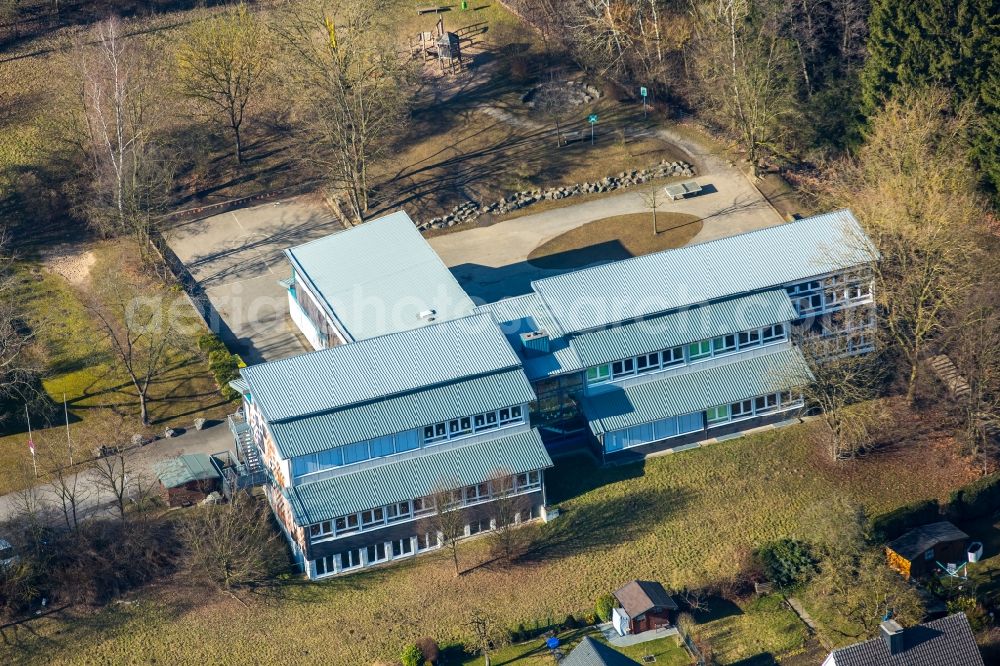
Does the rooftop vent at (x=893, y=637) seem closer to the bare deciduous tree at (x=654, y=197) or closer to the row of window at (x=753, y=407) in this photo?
the row of window at (x=753, y=407)

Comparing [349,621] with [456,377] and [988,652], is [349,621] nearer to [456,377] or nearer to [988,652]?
[456,377]

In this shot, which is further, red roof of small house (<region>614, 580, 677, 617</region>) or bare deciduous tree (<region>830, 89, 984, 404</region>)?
bare deciduous tree (<region>830, 89, 984, 404</region>)

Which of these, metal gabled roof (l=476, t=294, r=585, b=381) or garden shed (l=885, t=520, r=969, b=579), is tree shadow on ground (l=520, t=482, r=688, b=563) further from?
garden shed (l=885, t=520, r=969, b=579)

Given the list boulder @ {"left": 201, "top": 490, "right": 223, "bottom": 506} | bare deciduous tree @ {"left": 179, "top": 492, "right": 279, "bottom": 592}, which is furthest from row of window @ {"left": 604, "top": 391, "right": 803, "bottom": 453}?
boulder @ {"left": 201, "top": 490, "right": 223, "bottom": 506}

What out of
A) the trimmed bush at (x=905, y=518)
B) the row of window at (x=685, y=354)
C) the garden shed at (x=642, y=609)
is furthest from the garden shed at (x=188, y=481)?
the trimmed bush at (x=905, y=518)

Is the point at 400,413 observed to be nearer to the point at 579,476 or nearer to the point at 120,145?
the point at 579,476
